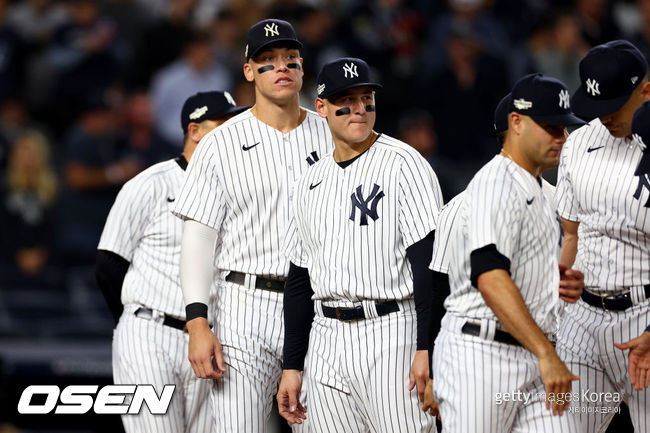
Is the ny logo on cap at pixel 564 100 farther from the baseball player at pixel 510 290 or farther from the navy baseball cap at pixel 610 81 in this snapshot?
the navy baseball cap at pixel 610 81

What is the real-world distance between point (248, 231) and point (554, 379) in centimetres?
156

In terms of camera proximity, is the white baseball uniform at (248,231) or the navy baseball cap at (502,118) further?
the white baseball uniform at (248,231)

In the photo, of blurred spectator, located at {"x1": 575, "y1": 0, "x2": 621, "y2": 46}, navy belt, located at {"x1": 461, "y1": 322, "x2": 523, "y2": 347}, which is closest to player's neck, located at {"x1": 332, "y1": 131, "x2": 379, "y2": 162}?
navy belt, located at {"x1": 461, "y1": 322, "x2": 523, "y2": 347}

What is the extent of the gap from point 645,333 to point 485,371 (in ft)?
2.73

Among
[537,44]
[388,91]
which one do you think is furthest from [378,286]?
[537,44]

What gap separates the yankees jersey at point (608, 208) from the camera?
13.4 feet

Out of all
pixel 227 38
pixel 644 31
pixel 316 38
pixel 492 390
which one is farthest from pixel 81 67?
pixel 492 390

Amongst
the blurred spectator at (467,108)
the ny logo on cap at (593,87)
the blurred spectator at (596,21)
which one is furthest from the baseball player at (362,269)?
the blurred spectator at (596,21)

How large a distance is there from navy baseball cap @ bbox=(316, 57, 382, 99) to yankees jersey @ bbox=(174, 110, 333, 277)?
47 centimetres

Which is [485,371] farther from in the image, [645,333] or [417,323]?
[645,333]

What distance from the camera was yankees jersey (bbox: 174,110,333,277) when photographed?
4.25 metres

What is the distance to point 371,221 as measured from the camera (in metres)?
3.85

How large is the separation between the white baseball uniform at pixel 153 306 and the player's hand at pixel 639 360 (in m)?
2.04

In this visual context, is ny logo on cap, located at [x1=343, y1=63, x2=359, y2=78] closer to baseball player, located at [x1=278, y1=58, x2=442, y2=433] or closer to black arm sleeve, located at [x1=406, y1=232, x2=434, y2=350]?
baseball player, located at [x1=278, y1=58, x2=442, y2=433]
